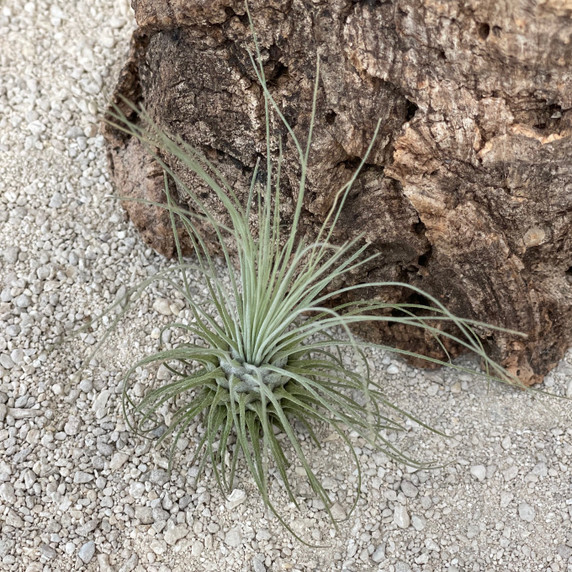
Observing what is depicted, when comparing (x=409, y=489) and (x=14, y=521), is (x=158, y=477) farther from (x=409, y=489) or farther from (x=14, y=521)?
(x=409, y=489)

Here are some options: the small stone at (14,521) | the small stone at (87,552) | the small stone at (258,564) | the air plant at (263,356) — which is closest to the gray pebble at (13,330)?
the air plant at (263,356)

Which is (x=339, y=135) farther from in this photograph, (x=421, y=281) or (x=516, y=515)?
(x=516, y=515)

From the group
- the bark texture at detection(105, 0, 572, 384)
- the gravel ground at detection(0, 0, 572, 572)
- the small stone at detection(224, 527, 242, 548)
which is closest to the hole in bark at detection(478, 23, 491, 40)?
the bark texture at detection(105, 0, 572, 384)

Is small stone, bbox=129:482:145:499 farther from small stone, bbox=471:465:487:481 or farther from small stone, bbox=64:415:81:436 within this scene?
small stone, bbox=471:465:487:481

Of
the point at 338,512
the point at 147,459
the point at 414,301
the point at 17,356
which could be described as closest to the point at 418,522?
the point at 338,512

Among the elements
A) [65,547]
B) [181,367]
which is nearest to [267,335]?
[181,367]

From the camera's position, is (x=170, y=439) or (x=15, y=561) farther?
(x=170, y=439)
